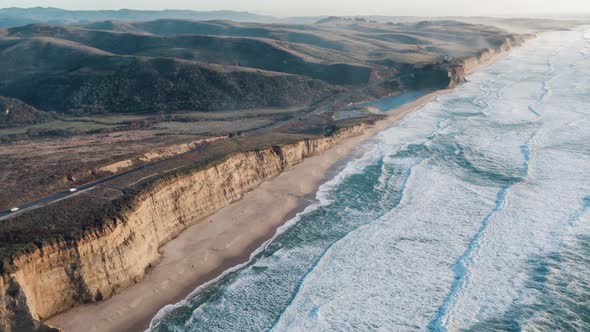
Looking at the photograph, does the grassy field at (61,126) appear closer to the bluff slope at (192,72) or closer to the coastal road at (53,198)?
the bluff slope at (192,72)

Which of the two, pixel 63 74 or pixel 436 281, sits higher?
pixel 63 74

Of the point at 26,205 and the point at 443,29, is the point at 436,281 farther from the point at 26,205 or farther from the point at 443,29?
the point at 443,29

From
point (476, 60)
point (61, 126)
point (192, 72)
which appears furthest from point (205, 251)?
point (476, 60)

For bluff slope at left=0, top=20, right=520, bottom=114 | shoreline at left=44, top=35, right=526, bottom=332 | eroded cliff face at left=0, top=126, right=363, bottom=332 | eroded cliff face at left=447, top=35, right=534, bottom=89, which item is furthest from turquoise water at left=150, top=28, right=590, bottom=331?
eroded cliff face at left=447, top=35, right=534, bottom=89

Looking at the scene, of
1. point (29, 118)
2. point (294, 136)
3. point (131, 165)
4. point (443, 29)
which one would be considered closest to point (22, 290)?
point (131, 165)

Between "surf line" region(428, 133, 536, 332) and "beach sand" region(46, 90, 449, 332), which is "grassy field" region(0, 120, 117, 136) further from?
"surf line" region(428, 133, 536, 332)

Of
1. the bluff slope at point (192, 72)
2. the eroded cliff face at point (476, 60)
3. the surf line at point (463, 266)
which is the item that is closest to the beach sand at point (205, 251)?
the surf line at point (463, 266)
